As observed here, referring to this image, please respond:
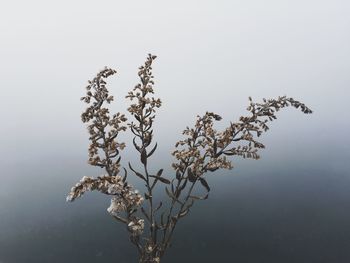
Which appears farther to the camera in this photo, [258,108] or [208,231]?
[208,231]

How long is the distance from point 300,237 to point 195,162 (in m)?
116

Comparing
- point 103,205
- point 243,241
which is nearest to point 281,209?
point 243,241

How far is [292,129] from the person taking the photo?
185750 millimetres

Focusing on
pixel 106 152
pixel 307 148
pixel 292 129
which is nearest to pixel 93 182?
pixel 106 152

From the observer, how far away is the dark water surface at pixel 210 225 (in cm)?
9925

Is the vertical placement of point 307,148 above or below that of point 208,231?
above

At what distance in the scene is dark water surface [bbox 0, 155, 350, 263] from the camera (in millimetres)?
99250

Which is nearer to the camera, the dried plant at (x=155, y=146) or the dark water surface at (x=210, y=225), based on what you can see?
the dried plant at (x=155, y=146)

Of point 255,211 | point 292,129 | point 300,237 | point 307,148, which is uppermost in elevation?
point 292,129

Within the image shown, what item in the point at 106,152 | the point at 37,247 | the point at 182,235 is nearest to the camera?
the point at 106,152

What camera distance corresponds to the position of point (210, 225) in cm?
10856

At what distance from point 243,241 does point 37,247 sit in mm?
63594

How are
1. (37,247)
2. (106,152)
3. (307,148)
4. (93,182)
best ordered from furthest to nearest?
(307,148) < (37,247) < (106,152) < (93,182)

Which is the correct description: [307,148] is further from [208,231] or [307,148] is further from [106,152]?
[106,152]
